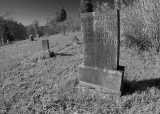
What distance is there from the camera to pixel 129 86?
2846 millimetres

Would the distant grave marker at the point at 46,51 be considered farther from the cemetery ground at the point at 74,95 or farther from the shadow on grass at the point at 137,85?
the shadow on grass at the point at 137,85

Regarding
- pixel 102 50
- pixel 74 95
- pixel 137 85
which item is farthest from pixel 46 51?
pixel 137 85

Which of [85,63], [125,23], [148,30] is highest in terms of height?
[125,23]

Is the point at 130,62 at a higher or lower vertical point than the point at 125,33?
lower

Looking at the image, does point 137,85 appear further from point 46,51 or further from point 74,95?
point 46,51

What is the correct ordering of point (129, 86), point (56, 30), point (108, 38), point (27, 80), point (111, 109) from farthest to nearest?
point (56, 30) → point (27, 80) → point (129, 86) → point (108, 38) → point (111, 109)

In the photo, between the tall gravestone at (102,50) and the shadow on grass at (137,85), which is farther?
the shadow on grass at (137,85)

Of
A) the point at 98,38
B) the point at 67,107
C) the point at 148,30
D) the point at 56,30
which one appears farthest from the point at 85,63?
the point at 56,30

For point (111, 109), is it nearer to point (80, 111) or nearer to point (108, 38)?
point (80, 111)

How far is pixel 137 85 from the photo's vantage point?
283 centimetres

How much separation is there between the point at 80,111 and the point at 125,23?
522 cm

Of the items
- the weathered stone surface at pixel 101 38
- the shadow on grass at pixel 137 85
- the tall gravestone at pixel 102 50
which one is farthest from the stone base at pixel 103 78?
the shadow on grass at pixel 137 85

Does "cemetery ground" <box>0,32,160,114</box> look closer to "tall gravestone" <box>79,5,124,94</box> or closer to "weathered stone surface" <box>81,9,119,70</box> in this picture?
"tall gravestone" <box>79,5,124,94</box>

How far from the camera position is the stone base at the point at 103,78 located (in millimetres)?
2506
